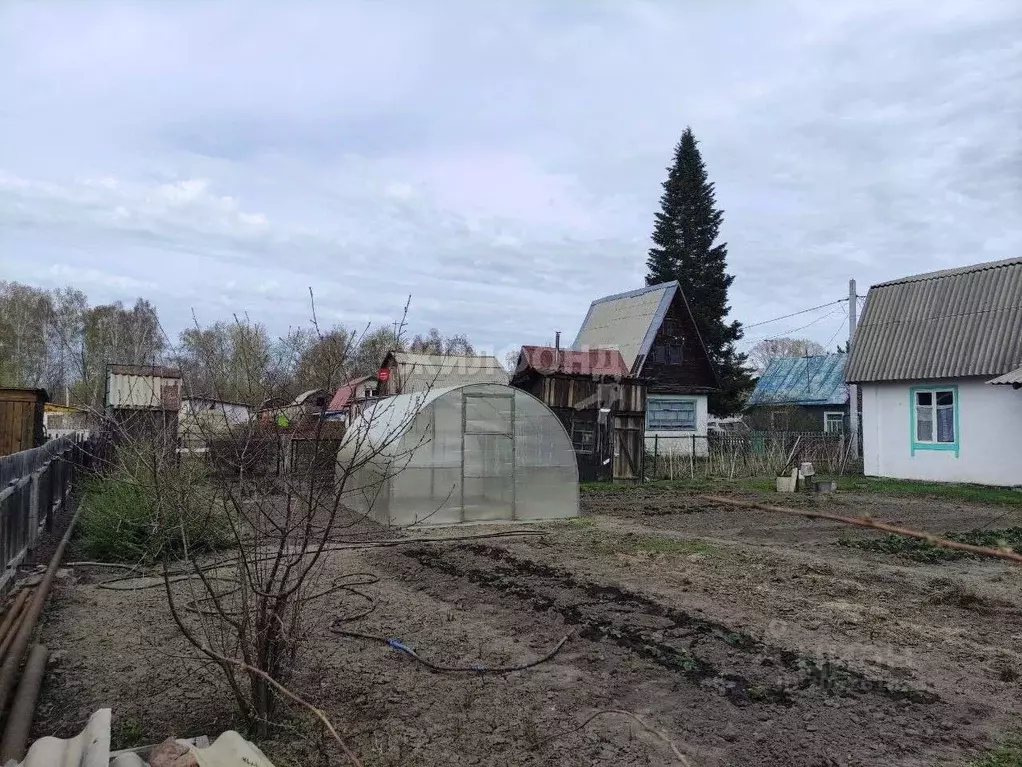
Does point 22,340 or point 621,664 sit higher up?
point 22,340

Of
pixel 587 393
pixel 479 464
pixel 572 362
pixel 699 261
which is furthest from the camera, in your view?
pixel 699 261

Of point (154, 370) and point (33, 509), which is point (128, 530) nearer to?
point (33, 509)

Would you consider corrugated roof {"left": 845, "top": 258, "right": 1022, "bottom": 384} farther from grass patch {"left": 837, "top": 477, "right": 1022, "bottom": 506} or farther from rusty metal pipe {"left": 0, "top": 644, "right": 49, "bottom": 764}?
rusty metal pipe {"left": 0, "top": 644, "right": 49, "bottom": 764}

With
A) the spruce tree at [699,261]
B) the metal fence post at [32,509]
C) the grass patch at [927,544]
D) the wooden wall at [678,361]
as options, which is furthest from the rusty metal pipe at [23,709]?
the spruce tree at [699,261]

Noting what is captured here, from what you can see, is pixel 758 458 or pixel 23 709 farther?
pixel 758 458

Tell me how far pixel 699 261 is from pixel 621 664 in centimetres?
3021

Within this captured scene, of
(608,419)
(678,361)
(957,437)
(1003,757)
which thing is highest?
(678,361)

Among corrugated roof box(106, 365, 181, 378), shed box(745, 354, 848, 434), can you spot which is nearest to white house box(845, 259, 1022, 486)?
shed box(745, 354, 848, 434)

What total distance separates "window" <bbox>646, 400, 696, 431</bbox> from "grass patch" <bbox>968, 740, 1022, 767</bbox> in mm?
23379

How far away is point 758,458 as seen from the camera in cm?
2152

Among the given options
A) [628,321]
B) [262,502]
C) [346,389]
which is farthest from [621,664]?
[628,321]

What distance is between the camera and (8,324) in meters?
42.1

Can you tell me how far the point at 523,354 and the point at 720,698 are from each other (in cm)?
1710

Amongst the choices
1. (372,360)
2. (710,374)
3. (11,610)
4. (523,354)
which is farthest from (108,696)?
(710,374)
